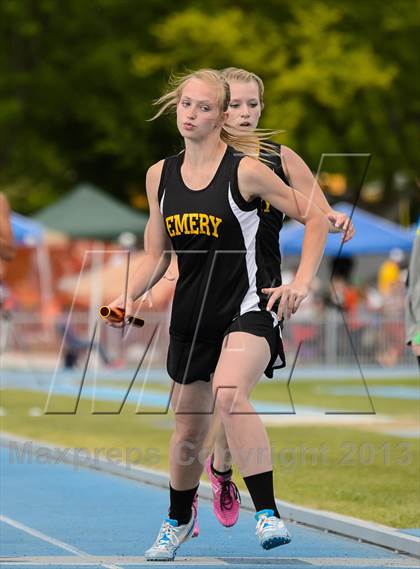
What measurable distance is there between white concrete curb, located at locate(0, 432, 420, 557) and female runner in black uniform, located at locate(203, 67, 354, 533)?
84cm

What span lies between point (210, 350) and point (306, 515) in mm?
2215

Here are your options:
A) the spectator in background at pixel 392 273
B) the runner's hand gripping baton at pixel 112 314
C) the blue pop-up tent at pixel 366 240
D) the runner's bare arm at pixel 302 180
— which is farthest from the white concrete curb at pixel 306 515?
the spectator in background at pixel 392 273

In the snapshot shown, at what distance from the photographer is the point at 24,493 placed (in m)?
10.5

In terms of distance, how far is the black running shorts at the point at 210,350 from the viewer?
6.97 m

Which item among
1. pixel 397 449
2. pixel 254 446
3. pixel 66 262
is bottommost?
pixel 66 262

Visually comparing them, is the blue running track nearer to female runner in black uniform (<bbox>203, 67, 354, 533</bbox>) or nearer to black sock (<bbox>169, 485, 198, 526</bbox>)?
black sock (<bbox>169, 485, 198, 526</bbox>)

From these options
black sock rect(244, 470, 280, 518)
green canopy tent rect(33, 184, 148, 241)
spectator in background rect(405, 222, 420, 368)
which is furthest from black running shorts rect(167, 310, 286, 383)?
green canopy tent rect(33, 184, 148, 241)

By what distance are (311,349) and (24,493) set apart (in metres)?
18.6

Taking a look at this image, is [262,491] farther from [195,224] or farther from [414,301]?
[414,301]

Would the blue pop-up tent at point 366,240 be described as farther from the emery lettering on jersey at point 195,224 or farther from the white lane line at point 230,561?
the emery lettering on jersey at point 195,224

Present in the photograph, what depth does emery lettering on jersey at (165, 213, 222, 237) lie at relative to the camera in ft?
22.8

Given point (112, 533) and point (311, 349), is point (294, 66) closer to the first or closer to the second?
point (311, 349)

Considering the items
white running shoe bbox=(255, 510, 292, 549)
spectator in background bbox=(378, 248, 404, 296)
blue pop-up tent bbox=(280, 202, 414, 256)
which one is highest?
white running shoe bbox=(255, 510, 292, 549)

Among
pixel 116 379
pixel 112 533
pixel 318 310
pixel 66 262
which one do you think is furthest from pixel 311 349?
pixel 112 533
